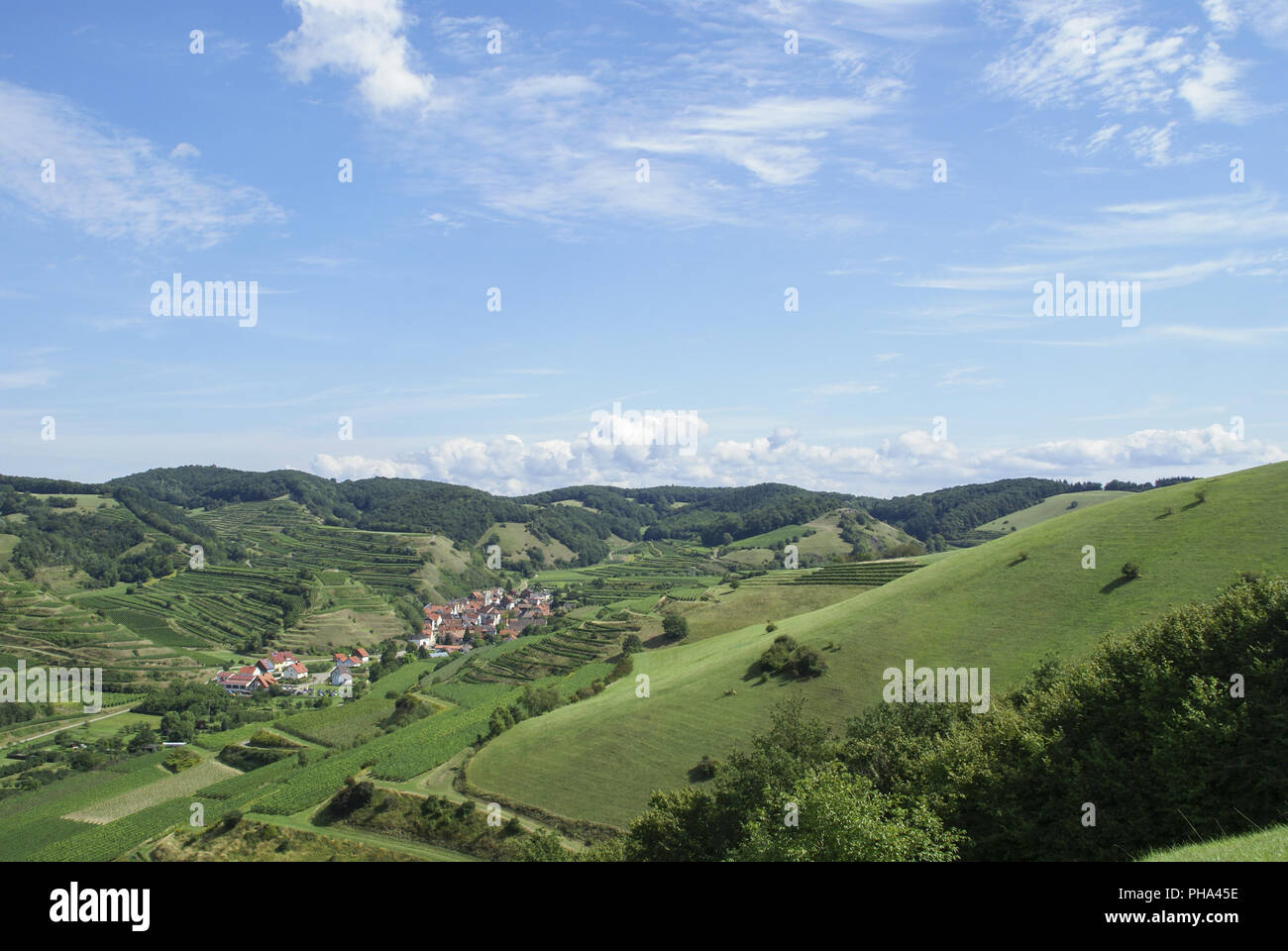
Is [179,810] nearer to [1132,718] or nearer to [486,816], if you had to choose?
[486,816]

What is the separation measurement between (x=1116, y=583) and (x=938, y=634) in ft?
51.4

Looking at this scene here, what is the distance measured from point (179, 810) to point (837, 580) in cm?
9189

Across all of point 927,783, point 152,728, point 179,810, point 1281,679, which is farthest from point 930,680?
point 152,728

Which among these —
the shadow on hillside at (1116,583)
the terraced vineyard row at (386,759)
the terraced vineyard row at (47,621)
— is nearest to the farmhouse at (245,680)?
the terraced vineyard row at (47,621)

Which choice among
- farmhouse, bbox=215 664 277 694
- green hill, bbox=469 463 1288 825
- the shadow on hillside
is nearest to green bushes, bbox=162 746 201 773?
farmhouse, bbox=215 664 277 694

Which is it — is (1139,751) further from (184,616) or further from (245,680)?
(184,616)

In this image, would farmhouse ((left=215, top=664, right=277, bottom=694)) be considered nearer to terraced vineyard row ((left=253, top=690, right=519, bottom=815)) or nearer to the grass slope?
terraced vineyard row ((left=253, top=690, right=519, bottom=815))

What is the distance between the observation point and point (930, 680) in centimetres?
6000

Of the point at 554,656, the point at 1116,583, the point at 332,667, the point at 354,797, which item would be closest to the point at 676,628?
the point at 554,656

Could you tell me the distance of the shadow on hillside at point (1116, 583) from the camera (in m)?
64.7

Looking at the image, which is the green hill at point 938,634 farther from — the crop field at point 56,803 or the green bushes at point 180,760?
the green bushes at point 180,760

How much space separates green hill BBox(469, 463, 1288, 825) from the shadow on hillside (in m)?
0.20

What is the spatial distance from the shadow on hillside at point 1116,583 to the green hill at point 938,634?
20 cm

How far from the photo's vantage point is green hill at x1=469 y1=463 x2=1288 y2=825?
197 feet
